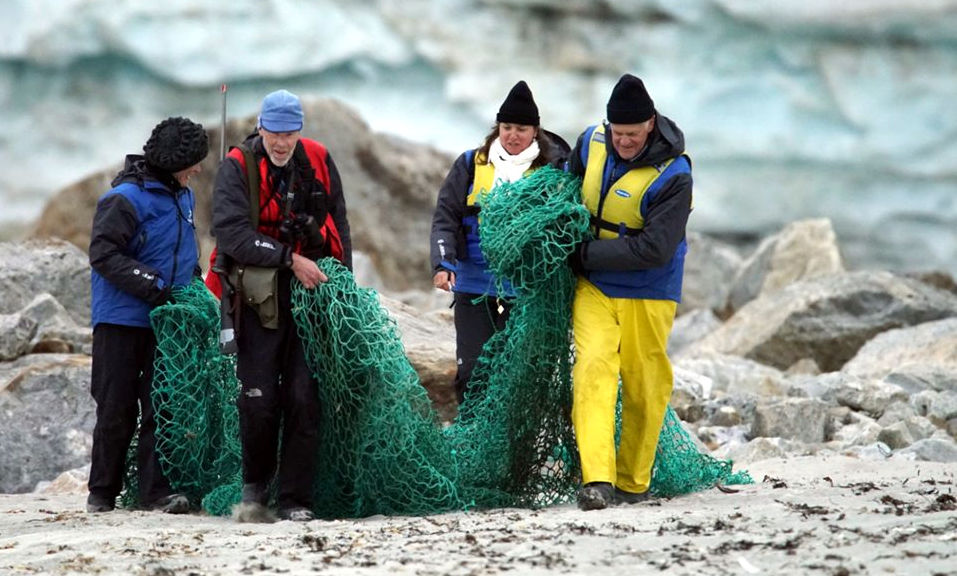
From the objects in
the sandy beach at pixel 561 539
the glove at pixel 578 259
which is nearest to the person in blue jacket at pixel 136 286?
the sandy beach at pixel 561 539

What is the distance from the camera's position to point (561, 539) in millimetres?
5730

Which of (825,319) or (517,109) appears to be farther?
(825,319)

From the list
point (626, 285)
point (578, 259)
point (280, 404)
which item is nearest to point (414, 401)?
point (280, 404)

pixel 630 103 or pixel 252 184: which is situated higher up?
pixel 630 103

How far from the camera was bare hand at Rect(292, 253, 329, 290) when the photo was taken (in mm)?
6961

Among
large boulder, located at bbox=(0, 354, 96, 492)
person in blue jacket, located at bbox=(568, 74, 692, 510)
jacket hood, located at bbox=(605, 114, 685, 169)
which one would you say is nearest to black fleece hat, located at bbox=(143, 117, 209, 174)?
person in blue jacket, located at bbox=(568, 74, 692, 510)

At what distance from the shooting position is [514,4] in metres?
23.6

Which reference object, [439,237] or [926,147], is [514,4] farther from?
[439,237]

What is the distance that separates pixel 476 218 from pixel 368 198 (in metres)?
11.8

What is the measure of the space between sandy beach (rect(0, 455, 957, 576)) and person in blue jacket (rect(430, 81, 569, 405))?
3.41ft

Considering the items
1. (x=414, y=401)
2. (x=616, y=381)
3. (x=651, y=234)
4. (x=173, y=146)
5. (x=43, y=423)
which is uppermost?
(x=173, y=146)

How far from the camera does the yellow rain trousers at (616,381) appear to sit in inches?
268

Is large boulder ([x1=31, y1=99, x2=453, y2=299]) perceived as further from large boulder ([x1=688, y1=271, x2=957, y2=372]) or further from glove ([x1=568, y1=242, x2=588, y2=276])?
glove ([x1=568, y1=242, x2=588, y2=276])

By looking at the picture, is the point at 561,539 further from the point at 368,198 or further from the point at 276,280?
the point at 368,198
